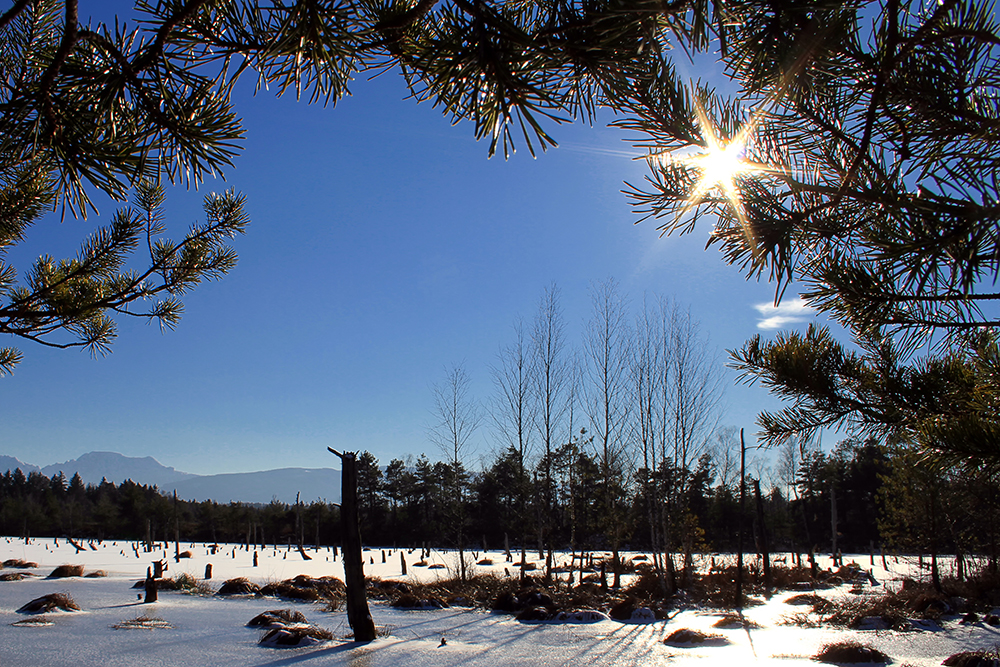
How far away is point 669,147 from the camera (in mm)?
1615

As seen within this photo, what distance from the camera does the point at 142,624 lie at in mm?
10211

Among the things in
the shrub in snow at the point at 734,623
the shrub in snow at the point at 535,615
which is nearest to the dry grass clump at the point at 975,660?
the shrub in snow at the point at 734,623

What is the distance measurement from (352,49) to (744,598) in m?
20.3

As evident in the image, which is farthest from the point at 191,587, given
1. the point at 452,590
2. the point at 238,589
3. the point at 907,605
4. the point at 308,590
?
the point at 907,605

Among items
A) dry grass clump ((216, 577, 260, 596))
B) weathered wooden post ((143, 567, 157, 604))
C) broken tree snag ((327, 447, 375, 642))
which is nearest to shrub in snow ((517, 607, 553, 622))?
broken tree snag ((327, 447, 375, 642))

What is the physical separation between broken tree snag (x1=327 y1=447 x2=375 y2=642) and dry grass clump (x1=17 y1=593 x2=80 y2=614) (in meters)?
Result: 6.42

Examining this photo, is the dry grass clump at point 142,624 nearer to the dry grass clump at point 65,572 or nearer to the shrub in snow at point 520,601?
the shrub in snow at point 520,601

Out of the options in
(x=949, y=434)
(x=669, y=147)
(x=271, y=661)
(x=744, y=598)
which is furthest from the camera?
(x=744, y=598)

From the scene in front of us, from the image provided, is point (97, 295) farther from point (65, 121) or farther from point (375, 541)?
point (375, 541)

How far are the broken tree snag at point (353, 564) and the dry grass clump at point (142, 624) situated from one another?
11.3ft

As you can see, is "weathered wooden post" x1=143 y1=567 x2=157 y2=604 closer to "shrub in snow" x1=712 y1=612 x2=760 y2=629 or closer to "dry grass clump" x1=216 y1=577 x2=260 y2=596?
"dry grass clump" x1=216 y1=577 x2=260 y2=596

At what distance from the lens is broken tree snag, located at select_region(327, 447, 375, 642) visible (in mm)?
9663

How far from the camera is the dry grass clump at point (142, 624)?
9.95 m

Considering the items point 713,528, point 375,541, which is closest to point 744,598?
point 713,528
